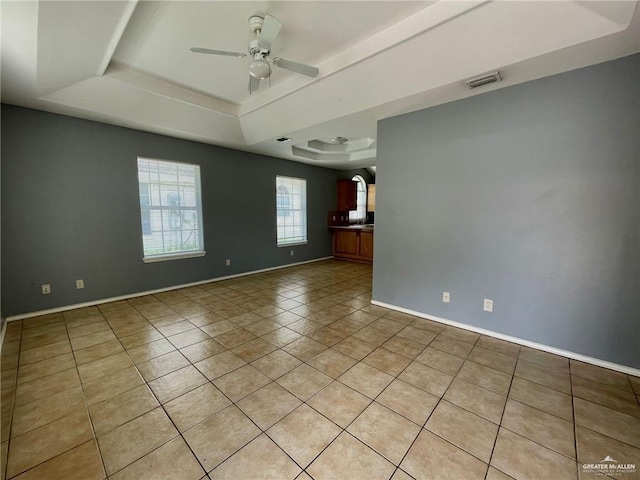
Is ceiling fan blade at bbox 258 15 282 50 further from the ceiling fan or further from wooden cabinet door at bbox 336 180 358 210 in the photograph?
wooden cabinet door at bbox 336 180 358 210

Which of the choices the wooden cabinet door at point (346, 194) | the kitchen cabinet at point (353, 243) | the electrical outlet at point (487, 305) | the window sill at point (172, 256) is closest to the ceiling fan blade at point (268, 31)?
the electrical outlet at point (487, 305)

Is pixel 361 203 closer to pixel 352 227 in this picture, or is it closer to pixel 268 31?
pixel 352 227

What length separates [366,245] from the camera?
622 centimetres

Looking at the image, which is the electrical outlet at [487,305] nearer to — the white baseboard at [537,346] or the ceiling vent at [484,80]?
the white baseboard at [537,346]

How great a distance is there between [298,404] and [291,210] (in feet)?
15.5

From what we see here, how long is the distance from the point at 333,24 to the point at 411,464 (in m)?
2.96

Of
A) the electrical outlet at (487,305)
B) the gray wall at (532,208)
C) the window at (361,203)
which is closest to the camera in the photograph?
the gray wall at (532,208)

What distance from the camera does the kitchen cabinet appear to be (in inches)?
243

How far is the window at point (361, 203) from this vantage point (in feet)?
25.7

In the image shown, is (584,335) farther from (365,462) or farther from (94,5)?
(94,5)

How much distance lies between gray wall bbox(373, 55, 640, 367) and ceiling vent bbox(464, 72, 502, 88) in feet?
0.77

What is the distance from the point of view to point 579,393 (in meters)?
1.84

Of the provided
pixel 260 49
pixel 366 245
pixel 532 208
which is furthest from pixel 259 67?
pixel 366 245

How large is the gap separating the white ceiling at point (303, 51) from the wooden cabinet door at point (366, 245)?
3.10m
